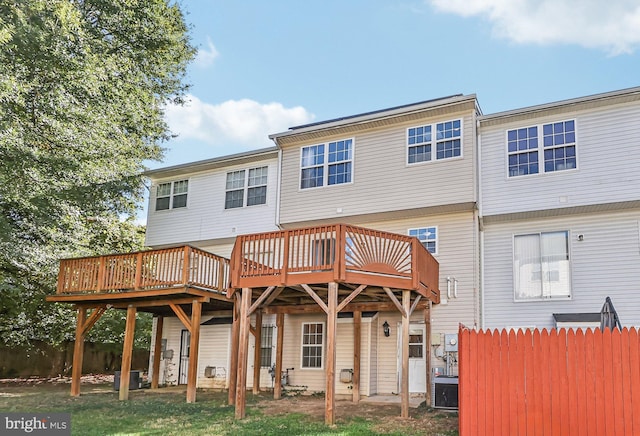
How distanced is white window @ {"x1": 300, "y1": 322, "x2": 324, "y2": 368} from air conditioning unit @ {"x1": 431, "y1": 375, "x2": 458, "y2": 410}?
4.37 metres

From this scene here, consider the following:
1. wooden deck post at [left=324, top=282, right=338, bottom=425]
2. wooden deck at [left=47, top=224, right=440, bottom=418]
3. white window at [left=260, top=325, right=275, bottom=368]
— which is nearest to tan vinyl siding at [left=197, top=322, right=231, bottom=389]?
wooden deck at [left=47, top=224, right=440, bottom=418]

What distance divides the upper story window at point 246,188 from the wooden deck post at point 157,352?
4401 mm

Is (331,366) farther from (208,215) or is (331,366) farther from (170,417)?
(208,215)

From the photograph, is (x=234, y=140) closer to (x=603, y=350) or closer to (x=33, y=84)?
(x=33, y=84)

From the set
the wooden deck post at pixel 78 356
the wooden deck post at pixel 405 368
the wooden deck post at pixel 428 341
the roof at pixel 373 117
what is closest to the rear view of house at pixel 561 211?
the roof at pixel 373 117

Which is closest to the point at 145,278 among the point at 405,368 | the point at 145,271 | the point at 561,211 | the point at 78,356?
the point at 145,271

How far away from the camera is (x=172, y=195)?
18562 mm

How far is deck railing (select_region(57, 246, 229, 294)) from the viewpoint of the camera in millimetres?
13211

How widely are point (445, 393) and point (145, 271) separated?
25.9 ft

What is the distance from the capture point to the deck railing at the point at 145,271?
520 inches

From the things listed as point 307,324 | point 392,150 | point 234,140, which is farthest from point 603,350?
point 234,140

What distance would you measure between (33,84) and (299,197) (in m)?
7.79

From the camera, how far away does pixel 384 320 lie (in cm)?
1449

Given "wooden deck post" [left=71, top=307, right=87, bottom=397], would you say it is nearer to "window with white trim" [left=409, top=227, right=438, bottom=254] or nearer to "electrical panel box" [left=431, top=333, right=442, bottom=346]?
"electrical panel box" [left=431, top=333, right=442, bottom=346]
